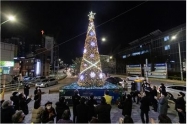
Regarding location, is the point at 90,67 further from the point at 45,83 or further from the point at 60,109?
the point at 45,83

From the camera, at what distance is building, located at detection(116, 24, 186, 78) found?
34.4 metres

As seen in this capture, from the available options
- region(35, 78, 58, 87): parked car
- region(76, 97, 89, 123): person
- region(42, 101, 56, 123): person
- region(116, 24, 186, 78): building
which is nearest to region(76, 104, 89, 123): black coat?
region(76, 97, 89, 123): person

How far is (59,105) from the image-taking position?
18.9 feet

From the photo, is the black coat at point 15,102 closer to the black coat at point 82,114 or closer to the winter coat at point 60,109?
the winter coat at point 60,109

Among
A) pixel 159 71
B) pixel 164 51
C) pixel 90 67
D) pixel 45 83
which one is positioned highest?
pixel 164 51

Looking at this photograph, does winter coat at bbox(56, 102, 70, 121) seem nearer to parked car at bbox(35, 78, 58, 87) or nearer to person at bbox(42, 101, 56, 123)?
person at bbox(42, 101, 56, 123)

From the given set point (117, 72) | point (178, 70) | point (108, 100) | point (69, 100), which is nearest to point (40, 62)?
point (117, 72)

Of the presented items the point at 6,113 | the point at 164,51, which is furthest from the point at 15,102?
the point at 164,51

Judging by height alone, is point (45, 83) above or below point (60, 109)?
below

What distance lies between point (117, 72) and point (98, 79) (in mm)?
62863

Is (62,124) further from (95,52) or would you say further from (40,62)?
(40,62)

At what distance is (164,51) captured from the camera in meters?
40.9

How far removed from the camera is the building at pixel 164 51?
3438 cm

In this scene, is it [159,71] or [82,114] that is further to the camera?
Answer: [159,71]
